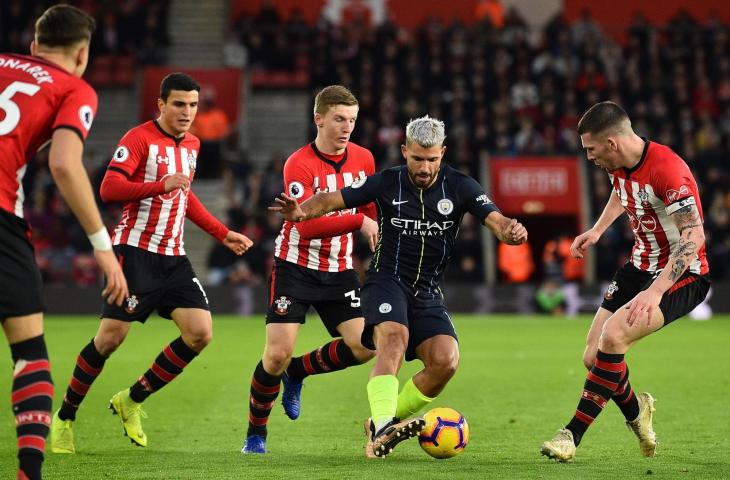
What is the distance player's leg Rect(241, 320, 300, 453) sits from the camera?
7.64 meters

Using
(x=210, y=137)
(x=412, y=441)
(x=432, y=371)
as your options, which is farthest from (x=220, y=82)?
(x=432, y=371)

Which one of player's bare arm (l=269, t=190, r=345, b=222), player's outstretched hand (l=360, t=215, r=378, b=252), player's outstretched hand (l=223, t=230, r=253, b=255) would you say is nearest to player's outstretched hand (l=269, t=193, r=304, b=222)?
player's bare arm (l=269, t=190, r=345, b=222)

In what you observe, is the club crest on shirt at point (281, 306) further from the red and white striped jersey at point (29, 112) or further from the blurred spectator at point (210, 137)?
the blurred spectator at point (210, 137)

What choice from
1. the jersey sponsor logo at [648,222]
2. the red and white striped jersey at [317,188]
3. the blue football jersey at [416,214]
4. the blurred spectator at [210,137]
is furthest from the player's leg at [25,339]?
the blurred spectator at [210,137]

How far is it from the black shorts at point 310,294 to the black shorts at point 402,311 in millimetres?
799

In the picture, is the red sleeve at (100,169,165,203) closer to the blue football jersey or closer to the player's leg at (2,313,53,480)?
the blue football jersey

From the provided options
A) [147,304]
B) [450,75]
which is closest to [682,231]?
[147,304]

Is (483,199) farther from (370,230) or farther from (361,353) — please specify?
(361,353)

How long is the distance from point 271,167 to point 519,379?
1296 cm

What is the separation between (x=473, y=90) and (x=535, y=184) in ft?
11.0

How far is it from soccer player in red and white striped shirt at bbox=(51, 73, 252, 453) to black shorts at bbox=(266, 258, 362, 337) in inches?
13.9

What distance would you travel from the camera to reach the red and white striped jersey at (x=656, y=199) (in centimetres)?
691

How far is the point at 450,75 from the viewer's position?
27.0 metres

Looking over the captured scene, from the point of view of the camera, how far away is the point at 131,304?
7.79 meters
